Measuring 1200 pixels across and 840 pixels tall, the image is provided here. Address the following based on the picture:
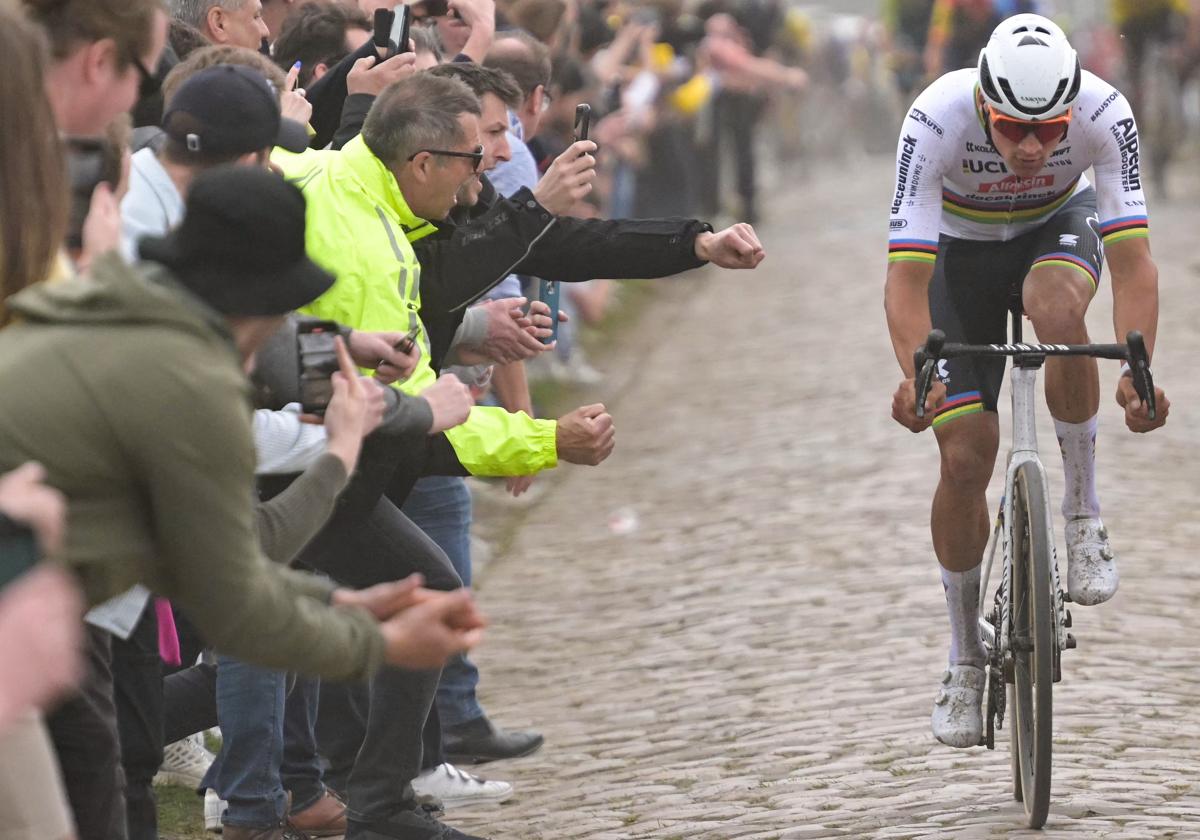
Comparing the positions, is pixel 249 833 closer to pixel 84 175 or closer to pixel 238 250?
pixel 84 175

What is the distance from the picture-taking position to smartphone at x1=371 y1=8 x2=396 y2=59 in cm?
714

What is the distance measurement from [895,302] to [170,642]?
8.84 ft

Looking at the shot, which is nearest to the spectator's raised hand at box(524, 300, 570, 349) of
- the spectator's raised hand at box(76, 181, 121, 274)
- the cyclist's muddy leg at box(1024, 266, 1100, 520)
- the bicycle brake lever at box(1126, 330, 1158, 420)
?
the cyclist's muddy leg at box(1024, 266, 1100, 520)

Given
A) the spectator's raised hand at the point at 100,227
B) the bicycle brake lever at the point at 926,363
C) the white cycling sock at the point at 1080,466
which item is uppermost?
the spectator's raised hand at the point at 100,227

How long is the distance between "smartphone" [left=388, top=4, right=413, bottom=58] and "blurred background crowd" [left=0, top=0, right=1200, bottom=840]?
0.05 m

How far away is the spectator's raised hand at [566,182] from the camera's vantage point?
6332 mm

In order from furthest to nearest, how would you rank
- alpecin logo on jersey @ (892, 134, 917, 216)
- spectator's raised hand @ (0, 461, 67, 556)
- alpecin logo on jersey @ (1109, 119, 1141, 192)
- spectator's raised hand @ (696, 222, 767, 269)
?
alpecin logo on jersey @ (892, 134, 917, 216), alpecin logo on jersey @ (1109, 119, 1141, 192), spectator's raised hand @ (696, 222, 767, 269), spectator's raised hand @ (0, 461, 67, 556)

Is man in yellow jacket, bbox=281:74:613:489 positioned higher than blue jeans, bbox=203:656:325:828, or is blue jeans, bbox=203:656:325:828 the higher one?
man in yellow jacket, bbox=281:74:613:489

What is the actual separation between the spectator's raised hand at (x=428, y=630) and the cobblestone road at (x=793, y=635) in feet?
9.31

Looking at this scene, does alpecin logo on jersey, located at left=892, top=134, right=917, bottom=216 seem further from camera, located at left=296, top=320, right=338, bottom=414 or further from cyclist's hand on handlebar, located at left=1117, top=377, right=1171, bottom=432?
camera, located at left=296, top=320, right=338, bottom=414

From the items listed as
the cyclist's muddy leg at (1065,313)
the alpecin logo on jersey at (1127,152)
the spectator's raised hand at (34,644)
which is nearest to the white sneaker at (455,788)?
the cyclist's muddy leg at (1065,313)

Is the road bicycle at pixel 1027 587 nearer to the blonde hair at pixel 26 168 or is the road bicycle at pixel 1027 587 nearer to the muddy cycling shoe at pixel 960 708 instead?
the muddy cycling shoe at pixel 960 708

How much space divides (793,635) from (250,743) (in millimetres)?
3579

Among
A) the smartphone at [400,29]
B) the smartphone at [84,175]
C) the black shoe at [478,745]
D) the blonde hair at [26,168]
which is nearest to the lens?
the blonde hair at [26,168]
